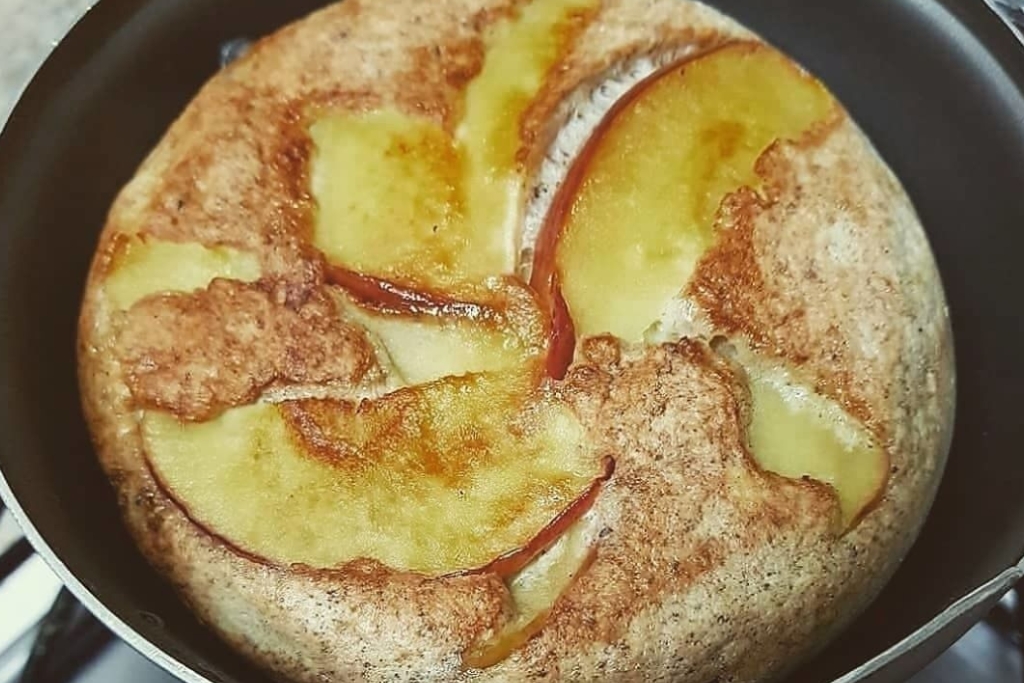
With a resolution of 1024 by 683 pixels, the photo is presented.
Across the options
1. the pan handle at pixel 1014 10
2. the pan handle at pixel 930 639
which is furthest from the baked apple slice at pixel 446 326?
the pan handle at pixel 1014 10

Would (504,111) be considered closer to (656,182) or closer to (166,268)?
(656,182)

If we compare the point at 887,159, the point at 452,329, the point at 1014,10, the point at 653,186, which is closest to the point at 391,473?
the point at 452,329

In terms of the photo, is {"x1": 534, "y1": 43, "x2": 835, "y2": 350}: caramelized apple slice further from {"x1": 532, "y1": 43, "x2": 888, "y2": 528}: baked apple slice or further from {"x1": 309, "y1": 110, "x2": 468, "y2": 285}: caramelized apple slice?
{"x1": 309, "y1": 110, "x2": 468, "y2": 285}: caramelized apple slice

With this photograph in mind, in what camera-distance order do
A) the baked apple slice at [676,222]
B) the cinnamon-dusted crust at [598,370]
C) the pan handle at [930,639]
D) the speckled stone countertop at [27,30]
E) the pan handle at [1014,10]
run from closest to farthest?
the pan handle at [930,639], the cinnamon-dusted crust at [598,370], the baked apple slice at [676,222], the pan handle at [1014,10], the speckled stone countertop at [27,30]

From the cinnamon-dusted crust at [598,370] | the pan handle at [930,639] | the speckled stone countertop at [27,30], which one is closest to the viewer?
the pan handle at [930,639]

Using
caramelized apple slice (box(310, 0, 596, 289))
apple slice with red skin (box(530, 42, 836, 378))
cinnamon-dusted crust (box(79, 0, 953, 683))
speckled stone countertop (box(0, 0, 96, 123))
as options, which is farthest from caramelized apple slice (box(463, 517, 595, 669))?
speckled stone countertop (box(0, 0, 96, 123))

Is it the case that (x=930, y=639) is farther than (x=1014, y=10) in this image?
No

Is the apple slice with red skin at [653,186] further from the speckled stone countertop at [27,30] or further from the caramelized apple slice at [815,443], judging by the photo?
the speckled stone countertop at [27,30]
